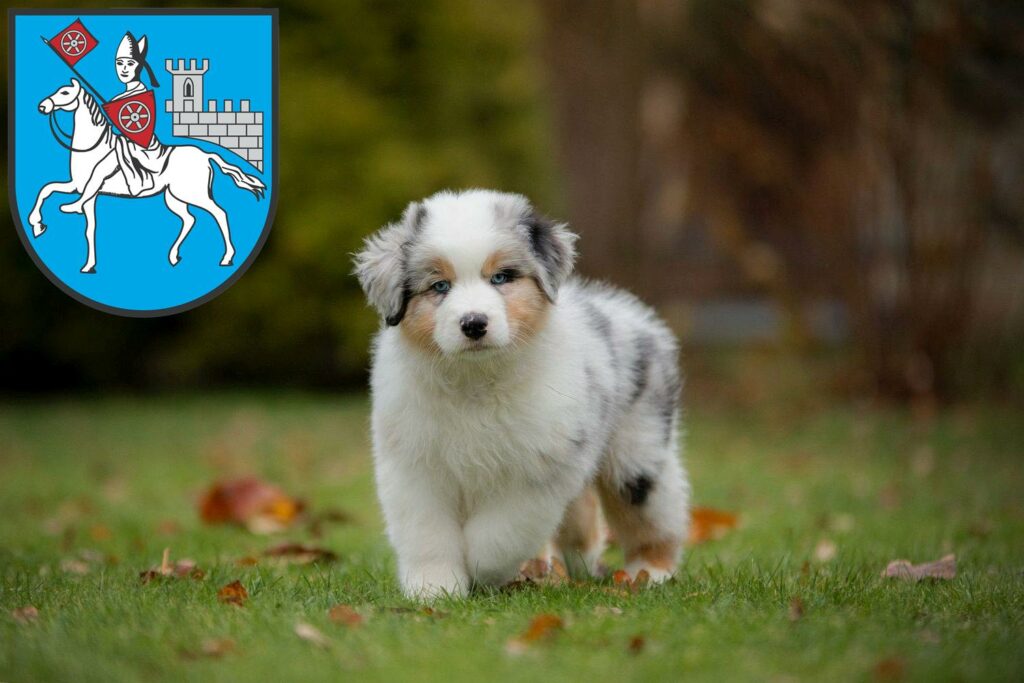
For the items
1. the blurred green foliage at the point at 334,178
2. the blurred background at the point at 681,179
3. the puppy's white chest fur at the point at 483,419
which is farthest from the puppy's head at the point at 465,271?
the blurred green foliage at the point at 334,178

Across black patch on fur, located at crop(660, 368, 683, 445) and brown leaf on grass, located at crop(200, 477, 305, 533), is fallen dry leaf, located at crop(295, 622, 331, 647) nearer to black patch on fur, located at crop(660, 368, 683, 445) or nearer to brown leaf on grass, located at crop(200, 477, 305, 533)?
black patch on fur, located at crop(660, 368, 683, 445)

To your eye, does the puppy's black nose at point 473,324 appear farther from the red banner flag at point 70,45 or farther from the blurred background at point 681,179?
the blurred background at point 681,179

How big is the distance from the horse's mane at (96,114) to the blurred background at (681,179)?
7.12 meters

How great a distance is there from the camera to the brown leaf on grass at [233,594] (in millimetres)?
3785

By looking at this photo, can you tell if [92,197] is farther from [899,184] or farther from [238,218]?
[899,184]

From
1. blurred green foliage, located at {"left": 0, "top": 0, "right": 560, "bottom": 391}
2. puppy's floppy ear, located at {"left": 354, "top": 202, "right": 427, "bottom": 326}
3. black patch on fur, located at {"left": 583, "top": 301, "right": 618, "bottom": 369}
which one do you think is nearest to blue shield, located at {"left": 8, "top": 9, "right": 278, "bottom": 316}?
puppy's floppy ear, located at {"left": 354, "top": 202, "right": 427, "bottom": 326}

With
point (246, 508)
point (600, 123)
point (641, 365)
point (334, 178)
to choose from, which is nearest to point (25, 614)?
point (641, 365)

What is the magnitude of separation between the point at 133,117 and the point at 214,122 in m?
0.31

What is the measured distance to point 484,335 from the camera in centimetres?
380

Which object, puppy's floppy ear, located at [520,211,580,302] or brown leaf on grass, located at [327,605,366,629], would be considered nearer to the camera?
brown leaf on grass, located at [327,605,366,629]

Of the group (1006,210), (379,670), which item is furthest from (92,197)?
(1006,210)

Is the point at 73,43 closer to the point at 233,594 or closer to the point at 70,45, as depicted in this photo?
the point at 70,45

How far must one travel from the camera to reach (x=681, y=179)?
1291 centimetres

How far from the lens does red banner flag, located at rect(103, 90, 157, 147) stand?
4.41m
